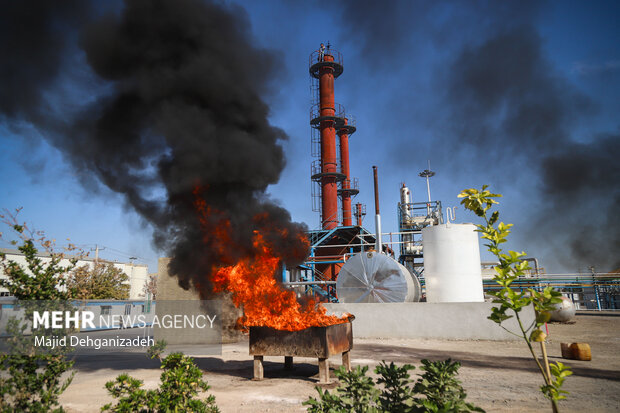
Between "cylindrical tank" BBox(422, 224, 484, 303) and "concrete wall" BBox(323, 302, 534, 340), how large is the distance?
85.5 inches

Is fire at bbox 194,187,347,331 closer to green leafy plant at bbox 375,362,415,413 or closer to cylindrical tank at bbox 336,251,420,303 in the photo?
green leafy plant at bbox 375,362,415,413

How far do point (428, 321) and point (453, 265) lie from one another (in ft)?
12.4

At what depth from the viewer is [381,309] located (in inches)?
732

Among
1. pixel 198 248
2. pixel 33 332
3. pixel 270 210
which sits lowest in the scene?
pixel 33 332

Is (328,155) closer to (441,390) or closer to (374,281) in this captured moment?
(374,281)

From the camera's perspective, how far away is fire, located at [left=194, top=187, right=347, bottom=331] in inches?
388

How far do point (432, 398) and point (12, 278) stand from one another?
237 inches

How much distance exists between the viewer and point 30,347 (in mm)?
5160

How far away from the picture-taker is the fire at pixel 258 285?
32.3 ft

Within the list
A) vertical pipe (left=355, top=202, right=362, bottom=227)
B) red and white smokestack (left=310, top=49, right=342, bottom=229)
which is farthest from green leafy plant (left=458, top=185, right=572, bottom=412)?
vertical pipe (left=355, top=202, right=362, bottom=227)

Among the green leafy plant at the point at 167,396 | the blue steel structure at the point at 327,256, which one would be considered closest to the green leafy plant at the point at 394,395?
the green leafy plant at the point at 167,396

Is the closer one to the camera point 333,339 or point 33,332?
point 33,332

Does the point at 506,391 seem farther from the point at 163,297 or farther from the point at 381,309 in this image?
the point at 163,297

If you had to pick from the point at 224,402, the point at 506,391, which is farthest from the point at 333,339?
the point at 506,391
